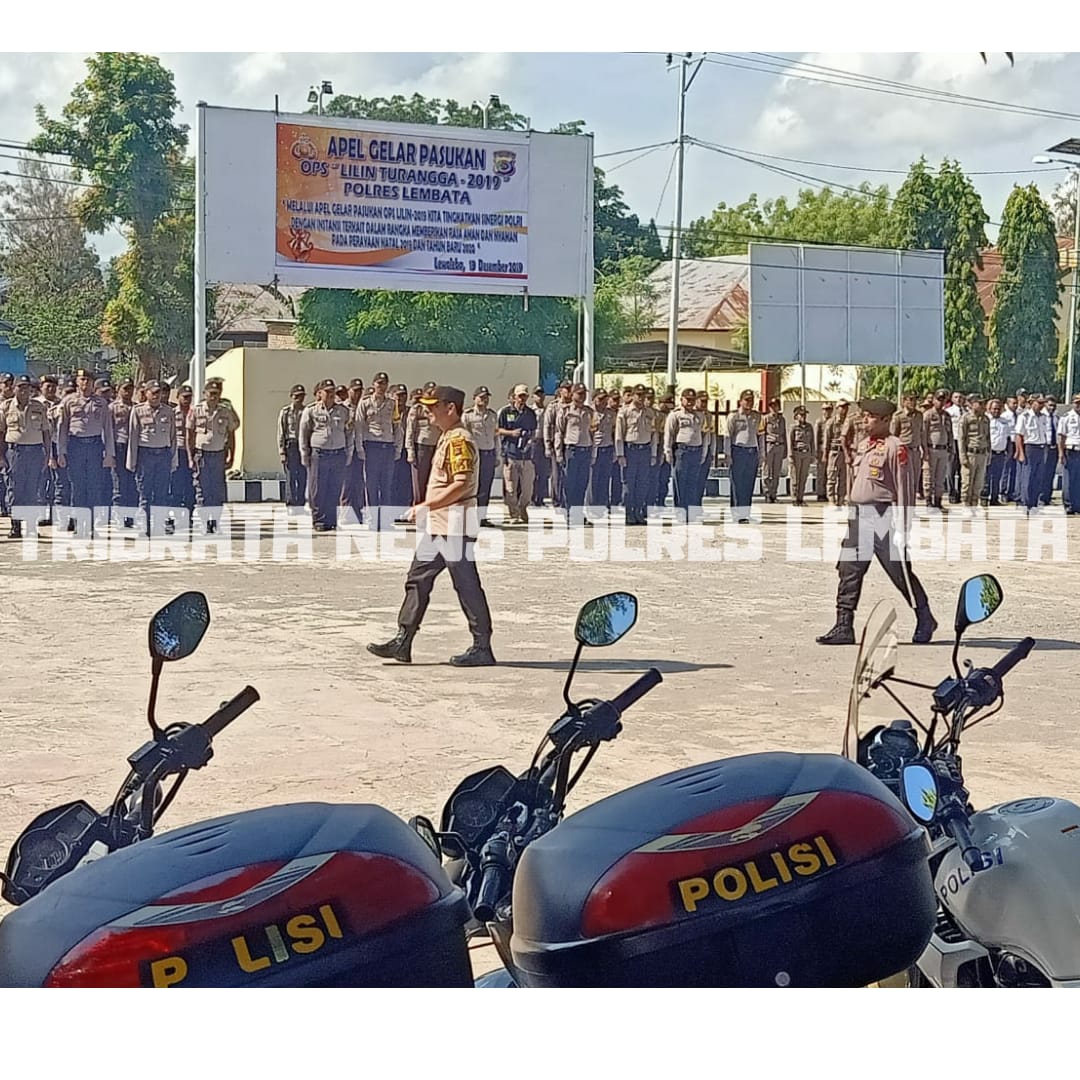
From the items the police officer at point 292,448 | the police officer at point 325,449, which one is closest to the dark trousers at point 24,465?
the police officer at point 325,449

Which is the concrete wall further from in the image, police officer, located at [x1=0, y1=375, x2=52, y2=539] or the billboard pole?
police officer, located at [x1=0, y1=375, x2=52, y2=539]

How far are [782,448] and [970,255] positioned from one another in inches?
208

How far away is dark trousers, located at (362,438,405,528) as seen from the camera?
368 inches

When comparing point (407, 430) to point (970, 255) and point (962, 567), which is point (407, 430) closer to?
point (962, 567)

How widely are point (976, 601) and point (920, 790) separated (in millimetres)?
453

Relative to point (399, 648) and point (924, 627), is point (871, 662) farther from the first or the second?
point (399, 648)

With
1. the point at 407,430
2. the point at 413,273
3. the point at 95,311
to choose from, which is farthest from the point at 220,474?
the point at 95,311

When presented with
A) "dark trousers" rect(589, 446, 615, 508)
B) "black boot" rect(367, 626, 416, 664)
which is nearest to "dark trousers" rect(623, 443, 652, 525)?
"dark trousers" rect(589, 446, 615, 508)

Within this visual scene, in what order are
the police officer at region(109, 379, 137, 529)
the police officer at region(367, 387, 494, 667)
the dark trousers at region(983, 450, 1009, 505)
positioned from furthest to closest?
the dark trousers at region(983, 450, 1009, 505), the police officer at region(109, 379, 137, 529), the police officer at region(367, 387, 494, 667)

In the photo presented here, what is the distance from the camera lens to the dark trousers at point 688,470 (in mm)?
11779

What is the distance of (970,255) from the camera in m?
2.93

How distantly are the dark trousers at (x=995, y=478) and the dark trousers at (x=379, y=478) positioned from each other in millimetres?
3523

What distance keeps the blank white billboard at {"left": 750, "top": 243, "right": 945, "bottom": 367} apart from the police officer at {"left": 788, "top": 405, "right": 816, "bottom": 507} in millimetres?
1457
